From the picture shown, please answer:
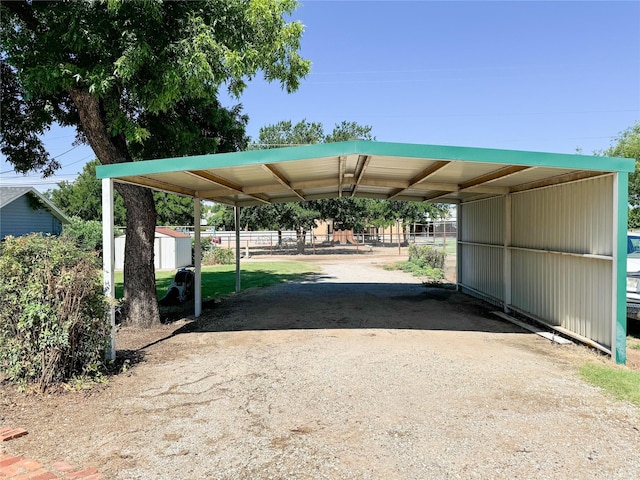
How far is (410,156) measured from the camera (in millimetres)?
5777

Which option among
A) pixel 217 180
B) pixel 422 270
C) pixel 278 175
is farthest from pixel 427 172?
pixel 422 270

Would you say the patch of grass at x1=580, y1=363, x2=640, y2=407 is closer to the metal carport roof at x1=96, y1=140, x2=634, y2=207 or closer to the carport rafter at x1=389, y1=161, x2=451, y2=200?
the metal carport roof at x1=96, y1=140, x2=634, y2=207

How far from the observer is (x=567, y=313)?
6.96 metres

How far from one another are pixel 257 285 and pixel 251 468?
11721 millimetres

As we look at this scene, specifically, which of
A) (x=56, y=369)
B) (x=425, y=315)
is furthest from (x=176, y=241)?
(x=56, y=369)

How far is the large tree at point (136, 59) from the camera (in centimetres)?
664

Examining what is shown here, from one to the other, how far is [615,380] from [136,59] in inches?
300

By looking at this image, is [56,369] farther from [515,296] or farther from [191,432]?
[515,296]

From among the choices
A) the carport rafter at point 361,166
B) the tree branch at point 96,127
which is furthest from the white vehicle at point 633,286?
the tree branch at point 96,127

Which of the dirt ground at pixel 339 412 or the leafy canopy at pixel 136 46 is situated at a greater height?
the leafy canopy at pixel 136 46

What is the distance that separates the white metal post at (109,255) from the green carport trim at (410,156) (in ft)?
2.19

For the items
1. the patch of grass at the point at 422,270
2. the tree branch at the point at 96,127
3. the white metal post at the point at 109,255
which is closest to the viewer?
the white metal post at the point at 109,255

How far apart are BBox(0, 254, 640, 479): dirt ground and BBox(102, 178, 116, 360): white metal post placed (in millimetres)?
514

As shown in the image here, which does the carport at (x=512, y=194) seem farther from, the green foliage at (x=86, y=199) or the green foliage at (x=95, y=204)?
the green foliage at (x=86, y=199)
